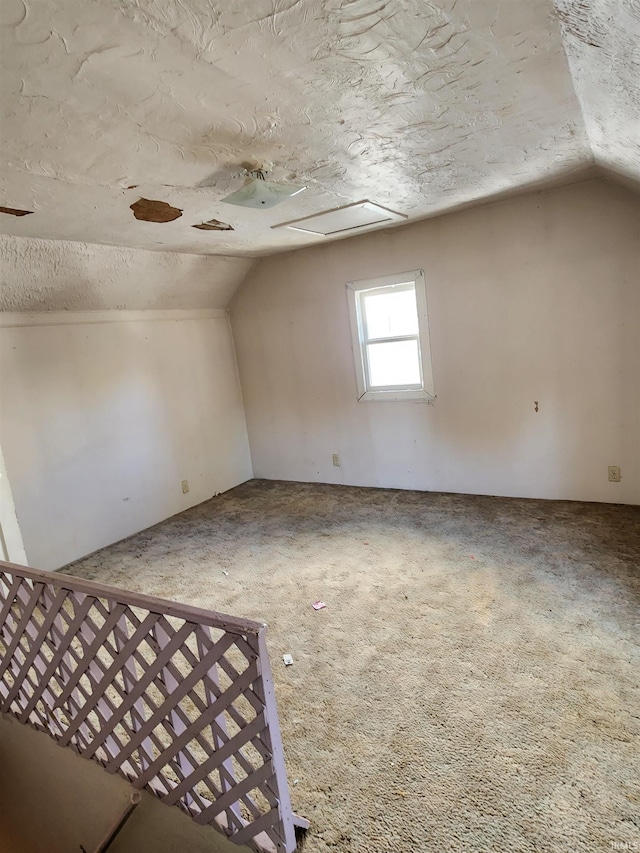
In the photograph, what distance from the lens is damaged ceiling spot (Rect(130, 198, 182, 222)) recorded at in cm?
236

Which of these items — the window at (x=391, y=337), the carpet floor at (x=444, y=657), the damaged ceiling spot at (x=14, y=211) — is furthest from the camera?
the window at (x=391, y=337)

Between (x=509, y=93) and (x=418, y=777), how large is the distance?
2.32 m

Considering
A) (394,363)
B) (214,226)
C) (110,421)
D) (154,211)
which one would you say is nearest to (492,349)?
(394,363)

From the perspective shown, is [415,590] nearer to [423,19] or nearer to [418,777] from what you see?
[418,777]

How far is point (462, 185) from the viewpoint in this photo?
2725mm

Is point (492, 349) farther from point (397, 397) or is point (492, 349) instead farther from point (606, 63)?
point (606, 63)

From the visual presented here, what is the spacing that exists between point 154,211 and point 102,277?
1141 mm

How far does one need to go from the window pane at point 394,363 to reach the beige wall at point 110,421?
1.62 meters

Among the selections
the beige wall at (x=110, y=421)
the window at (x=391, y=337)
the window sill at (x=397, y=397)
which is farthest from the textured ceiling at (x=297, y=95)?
→ the window sill at (x=397, y=397)

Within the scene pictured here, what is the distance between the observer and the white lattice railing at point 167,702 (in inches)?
48.7

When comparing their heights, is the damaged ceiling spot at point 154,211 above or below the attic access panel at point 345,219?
below

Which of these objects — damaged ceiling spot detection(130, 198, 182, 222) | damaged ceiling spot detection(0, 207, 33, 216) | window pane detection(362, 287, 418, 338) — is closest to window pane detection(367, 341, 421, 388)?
window pane detection(362, 287, 418, 338)

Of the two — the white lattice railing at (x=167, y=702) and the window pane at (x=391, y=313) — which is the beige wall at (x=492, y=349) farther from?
the white lattice railing at (x=167, y=702)

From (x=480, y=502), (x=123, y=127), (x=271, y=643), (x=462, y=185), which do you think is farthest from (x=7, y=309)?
(x=480, y=502)
